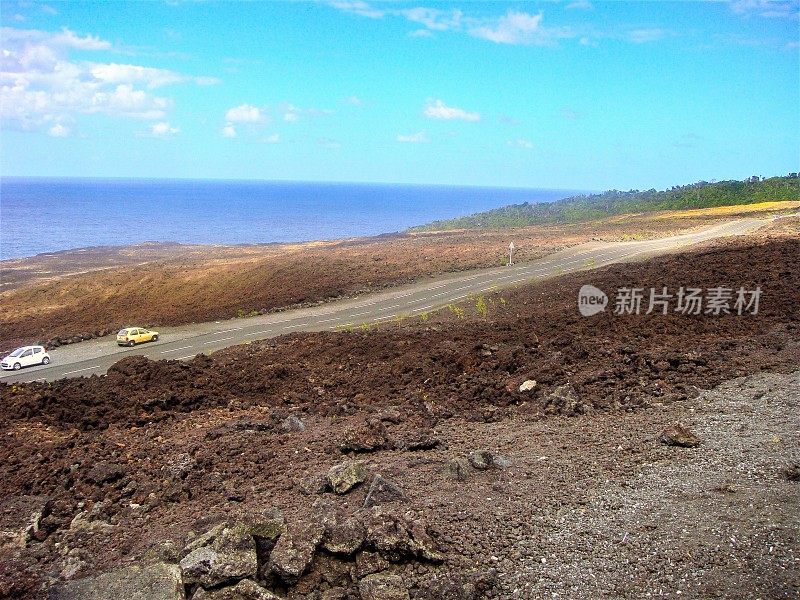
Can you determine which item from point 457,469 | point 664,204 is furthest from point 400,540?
point 664,204

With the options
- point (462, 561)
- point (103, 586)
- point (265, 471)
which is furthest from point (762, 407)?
point (103, 586)

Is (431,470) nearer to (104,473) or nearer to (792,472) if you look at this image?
(792,472)

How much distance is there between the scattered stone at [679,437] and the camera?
Answer: 11727mm

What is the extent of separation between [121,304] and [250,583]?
1517 inches

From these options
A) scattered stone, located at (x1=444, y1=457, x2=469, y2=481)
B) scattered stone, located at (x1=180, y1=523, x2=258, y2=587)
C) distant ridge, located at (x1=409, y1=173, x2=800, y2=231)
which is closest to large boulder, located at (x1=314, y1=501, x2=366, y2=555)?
scattered stone, located at (x1=180, y1=523, x2=258, y2=587)

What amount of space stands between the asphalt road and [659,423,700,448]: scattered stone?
67.0ft

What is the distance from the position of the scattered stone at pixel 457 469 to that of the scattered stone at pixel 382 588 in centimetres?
297

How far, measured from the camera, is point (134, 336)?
31266 mm

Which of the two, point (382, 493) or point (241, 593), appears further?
point (382, 493)

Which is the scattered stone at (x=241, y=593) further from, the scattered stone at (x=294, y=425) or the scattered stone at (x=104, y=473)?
the scattered stone at (x=294, y=425)

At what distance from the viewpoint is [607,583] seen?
8.05 metres

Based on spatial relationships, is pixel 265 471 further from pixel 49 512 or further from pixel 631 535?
pixel 631 535

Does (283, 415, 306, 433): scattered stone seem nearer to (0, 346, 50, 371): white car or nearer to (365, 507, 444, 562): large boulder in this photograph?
(365, 507, 444, 562): large boulder

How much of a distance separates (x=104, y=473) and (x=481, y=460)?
737cm
